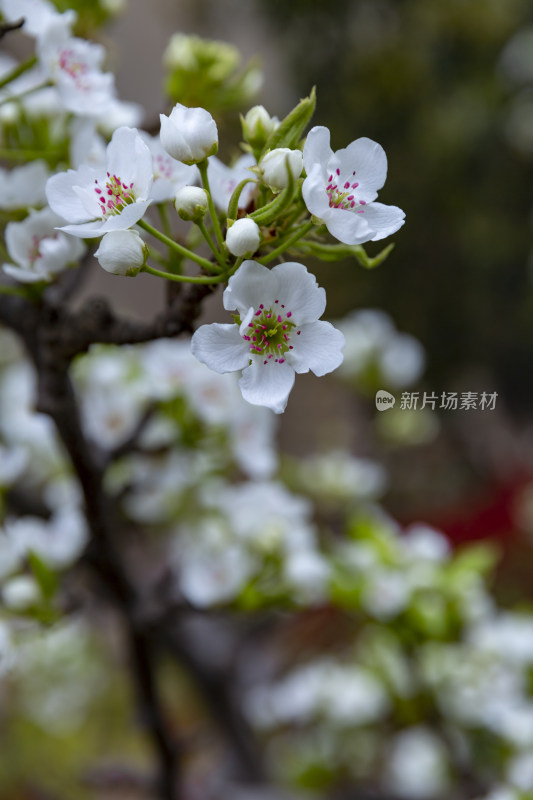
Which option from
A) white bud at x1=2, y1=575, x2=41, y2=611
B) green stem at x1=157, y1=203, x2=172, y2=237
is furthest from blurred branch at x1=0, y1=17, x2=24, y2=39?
white bud at x1=2, y1=575, x2=41, y2=611

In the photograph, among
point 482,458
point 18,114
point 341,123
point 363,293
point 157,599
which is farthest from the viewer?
point 482,458

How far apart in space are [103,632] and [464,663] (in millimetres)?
1016

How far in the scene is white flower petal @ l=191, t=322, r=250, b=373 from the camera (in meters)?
0.27

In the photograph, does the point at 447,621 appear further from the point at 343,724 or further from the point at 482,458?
the point at 482,458

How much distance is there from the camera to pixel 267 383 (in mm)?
276

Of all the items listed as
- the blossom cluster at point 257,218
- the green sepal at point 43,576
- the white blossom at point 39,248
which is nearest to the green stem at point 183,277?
the blossom cluster at point 257,218

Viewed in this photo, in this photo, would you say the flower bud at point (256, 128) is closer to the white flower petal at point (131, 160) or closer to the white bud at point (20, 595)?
the white flower petal at point (131, 160)

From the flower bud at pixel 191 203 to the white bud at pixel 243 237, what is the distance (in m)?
0.02

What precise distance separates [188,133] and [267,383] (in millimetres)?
98

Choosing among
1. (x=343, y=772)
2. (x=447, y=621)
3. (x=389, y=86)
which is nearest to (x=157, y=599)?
(x=447, y=621)

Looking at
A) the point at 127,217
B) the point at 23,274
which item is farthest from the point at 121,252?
the point at 23,274

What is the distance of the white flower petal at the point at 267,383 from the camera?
265mm

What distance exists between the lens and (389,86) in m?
1.88

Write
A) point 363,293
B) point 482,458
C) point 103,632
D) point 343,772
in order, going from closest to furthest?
point 343,772 < point 103,632 < point 363,293 < point 482,458
